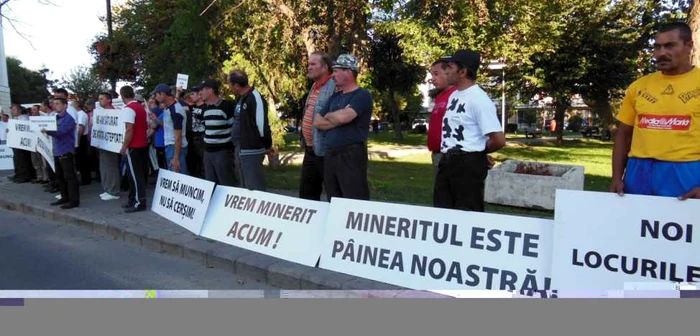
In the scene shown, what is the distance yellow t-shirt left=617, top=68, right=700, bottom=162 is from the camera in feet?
10.3

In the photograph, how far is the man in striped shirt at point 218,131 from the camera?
20.5ft

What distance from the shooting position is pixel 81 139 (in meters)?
9.95

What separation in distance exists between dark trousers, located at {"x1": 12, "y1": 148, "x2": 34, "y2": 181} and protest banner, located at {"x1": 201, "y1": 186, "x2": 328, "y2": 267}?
748 centimetres

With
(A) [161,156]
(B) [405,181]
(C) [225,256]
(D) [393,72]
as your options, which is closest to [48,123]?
(A) [161,156]

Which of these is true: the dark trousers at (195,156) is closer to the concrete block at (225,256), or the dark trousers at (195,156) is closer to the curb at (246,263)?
the curb at (246,263)

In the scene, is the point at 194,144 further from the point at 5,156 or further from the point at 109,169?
the point at 5,156

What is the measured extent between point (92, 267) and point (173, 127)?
2.94 meters

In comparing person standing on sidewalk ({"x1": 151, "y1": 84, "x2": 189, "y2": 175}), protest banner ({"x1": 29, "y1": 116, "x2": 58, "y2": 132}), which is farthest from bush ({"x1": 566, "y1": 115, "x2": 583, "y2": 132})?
protest banner ({"x1": 29, "y1": 116, "x2": 58, "y2": 132})

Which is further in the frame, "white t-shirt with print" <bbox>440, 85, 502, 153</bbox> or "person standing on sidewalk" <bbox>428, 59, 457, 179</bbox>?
"person standing on sidewalk" <bbox>428, 59, 457, 179</bbox>

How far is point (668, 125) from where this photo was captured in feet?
10.6

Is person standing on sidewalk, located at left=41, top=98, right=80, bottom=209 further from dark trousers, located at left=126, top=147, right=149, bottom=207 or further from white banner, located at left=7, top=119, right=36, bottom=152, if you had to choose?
white banner, located at left=7, top=119, right=36, bottom=152

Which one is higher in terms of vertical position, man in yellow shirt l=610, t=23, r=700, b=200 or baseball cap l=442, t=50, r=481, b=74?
baseball cap l=442, t=50, r=481, b=74
